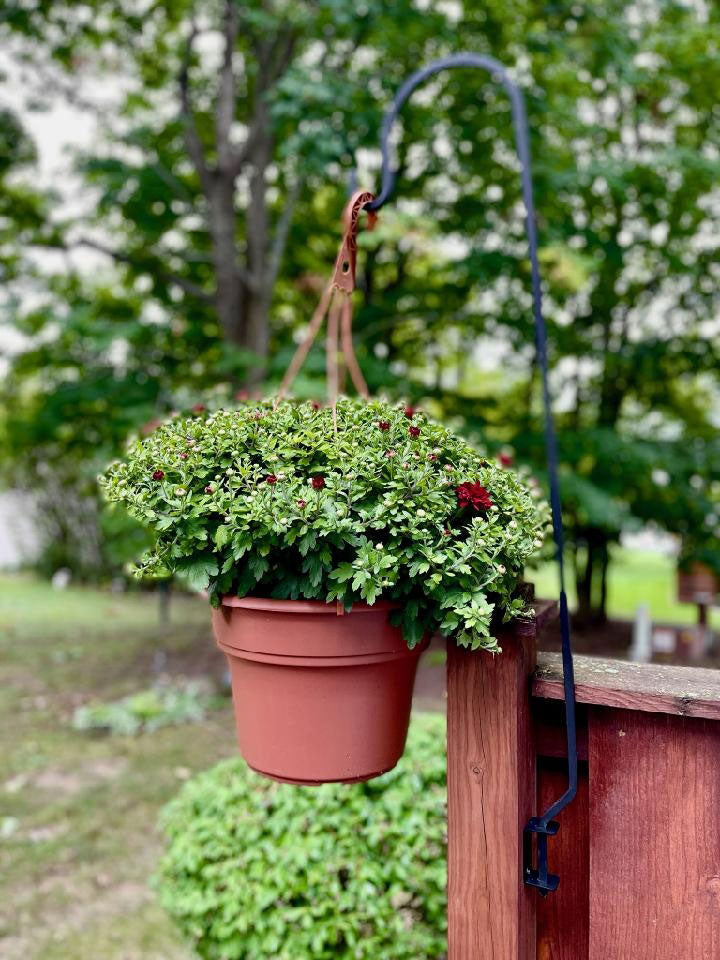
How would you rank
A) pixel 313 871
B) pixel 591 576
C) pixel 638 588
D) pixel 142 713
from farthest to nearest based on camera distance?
pixel 638 588 < pixel 591 576 < pixel 142 713 < pixel 313 871

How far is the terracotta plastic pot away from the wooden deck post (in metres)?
0.10

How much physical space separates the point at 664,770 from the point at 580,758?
0.40ft

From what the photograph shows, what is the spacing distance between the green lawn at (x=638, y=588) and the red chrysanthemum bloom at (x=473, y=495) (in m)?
6.78

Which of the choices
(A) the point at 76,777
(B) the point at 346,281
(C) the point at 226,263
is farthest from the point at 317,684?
(C) the point at 226,263

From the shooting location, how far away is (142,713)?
4.60 meters

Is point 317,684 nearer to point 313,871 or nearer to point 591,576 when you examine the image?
point 313,871

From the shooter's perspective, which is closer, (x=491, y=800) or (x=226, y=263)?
(x=491, y=800)

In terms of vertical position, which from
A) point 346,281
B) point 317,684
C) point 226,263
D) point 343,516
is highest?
point 226,263

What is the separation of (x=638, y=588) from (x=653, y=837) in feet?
36.8

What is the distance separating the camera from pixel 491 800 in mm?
1010

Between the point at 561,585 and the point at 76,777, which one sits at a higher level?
the point at 561,585

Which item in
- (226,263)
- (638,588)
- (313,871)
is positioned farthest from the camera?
(638,588)

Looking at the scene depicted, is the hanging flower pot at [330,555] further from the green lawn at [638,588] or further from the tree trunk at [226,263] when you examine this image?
the green lawn at [638,588]

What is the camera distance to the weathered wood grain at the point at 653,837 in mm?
928
